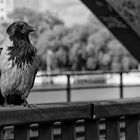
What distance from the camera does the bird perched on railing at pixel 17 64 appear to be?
218 cm

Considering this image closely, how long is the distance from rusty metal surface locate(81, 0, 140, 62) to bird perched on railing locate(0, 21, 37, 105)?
4.06m

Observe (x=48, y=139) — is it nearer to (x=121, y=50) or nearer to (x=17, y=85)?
(x=17, y=85)

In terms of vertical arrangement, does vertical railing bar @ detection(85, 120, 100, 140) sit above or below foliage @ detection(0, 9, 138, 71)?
below

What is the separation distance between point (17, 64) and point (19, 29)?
0.68 ft

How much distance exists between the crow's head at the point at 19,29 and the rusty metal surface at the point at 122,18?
4.03 meters

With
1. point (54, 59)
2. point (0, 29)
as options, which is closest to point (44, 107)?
point (0, 29)

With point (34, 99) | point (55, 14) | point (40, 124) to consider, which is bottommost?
point (34, 99)

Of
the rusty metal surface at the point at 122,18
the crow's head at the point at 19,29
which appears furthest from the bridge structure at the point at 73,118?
the rusty metal surface at the point at 122,18

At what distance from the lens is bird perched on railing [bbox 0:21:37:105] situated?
7.14ft

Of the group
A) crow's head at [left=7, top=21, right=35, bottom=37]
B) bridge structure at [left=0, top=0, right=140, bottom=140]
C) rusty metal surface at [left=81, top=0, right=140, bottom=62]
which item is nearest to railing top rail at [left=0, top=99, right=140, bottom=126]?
bridge structure at [left=0, top=0, right=140, bottom=140]

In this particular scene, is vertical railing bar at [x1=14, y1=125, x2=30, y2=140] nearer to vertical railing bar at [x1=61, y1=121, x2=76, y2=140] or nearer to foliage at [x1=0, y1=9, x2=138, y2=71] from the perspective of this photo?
vertical railing bar at [x1=61, y1=121, x2=76, y2=140]

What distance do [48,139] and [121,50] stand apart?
2305 inches

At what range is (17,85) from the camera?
87.3 inches

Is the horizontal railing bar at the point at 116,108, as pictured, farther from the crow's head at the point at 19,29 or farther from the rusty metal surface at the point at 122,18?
the rusty metal surface at the point at 122,18
